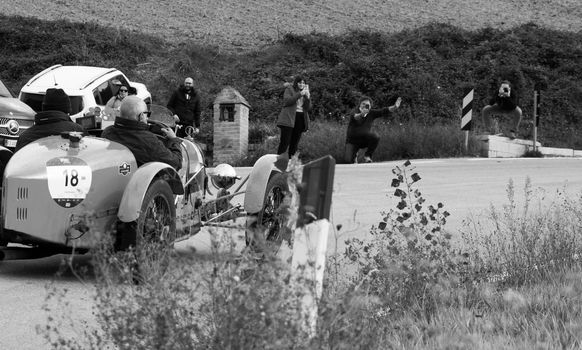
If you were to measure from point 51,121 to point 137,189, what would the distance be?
161 centimetres

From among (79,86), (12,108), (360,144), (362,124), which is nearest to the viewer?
(12,108)

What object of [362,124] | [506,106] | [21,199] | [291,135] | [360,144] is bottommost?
[21,199]

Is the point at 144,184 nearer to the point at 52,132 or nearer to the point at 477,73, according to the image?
the point at 52,132

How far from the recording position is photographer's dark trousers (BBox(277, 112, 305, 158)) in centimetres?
2197

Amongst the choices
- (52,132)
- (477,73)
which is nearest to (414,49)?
(477,73)

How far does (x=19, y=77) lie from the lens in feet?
130

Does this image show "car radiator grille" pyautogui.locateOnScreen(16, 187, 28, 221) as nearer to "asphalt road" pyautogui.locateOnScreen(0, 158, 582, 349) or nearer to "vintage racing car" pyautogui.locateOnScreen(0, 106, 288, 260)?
"vintage racing car" pyautogui.locateOnScreen(0, 106, 288, 260)

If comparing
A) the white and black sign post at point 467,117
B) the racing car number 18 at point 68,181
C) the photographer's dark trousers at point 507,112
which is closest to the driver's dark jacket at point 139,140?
the racing car number 18 at point 68,181

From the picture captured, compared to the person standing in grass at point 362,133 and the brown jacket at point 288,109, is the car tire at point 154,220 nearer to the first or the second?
the brown jacket at point 288,109

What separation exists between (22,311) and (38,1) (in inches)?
1783

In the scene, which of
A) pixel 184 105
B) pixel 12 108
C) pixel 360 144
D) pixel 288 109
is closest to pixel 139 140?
pixel 12 108

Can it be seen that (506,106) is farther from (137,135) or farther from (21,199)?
(21,199)

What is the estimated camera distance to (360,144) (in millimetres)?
23812

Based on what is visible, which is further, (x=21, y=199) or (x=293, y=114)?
(x=293, y=114)
